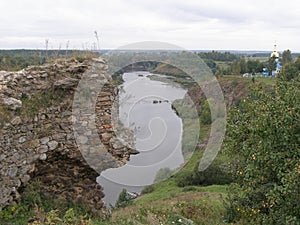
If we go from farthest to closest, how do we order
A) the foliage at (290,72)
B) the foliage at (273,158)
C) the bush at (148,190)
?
the bush at (148,190) → the foliage at (290,72) → the foliage at (273,158)

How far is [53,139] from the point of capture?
6297 millimetres

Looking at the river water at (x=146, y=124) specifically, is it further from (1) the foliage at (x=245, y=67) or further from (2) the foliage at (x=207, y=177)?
(1) the foliage at (x=245, y=67)

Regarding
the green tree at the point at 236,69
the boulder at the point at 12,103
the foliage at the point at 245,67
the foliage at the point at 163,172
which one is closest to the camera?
the boulder at the point at 12,103

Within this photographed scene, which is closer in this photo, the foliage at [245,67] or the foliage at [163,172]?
the foliage at [163,172]

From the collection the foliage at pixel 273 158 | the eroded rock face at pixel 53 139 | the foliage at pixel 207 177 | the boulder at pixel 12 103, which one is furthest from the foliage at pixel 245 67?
the boulder at pixel 12 103

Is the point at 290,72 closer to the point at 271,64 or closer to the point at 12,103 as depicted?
the point at 271,64

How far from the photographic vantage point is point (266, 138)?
20.1ft

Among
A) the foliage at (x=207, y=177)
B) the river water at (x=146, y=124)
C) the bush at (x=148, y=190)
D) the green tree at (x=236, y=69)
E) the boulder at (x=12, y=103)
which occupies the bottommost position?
the bush at (x=148, y=190)

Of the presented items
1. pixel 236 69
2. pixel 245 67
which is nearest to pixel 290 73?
pixel 236 69

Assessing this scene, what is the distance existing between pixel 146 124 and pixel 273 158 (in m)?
4.88

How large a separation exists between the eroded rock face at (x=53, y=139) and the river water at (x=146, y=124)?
2.19 feet

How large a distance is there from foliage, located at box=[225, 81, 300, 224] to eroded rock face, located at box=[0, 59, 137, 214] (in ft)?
8.25

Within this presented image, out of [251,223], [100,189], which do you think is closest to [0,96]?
[100,189]

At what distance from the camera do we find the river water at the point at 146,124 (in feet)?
25.7
